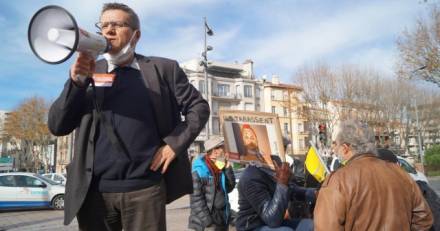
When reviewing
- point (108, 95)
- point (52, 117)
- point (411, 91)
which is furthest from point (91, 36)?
point (411, 91)

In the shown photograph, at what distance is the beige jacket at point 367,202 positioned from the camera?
305 centimetres

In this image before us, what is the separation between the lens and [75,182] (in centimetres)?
204

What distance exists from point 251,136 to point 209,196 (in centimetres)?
215

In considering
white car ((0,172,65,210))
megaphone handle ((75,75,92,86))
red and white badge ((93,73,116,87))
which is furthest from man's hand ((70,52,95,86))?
white car ((0,172,65,210))

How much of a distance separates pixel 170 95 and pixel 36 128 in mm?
51602

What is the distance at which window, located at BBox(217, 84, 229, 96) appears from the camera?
63250 millimetres

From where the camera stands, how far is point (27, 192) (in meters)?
15.5

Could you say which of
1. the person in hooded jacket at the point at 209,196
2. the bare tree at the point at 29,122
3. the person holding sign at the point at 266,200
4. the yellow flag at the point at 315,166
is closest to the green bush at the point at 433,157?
the person in hooded jacket at the point at 209,196

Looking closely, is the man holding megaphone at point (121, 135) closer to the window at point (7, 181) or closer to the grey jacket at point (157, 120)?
the grey jacket at point (157, 120)

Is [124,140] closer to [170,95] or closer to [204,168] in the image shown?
[170,95]

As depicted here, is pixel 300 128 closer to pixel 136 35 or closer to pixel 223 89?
pixel 223 89

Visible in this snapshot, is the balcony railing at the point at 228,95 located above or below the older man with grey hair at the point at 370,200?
above

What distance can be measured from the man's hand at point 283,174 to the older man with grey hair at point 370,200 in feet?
2.53

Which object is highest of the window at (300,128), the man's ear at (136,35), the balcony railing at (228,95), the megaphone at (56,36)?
the balcony railing at (228,95)
